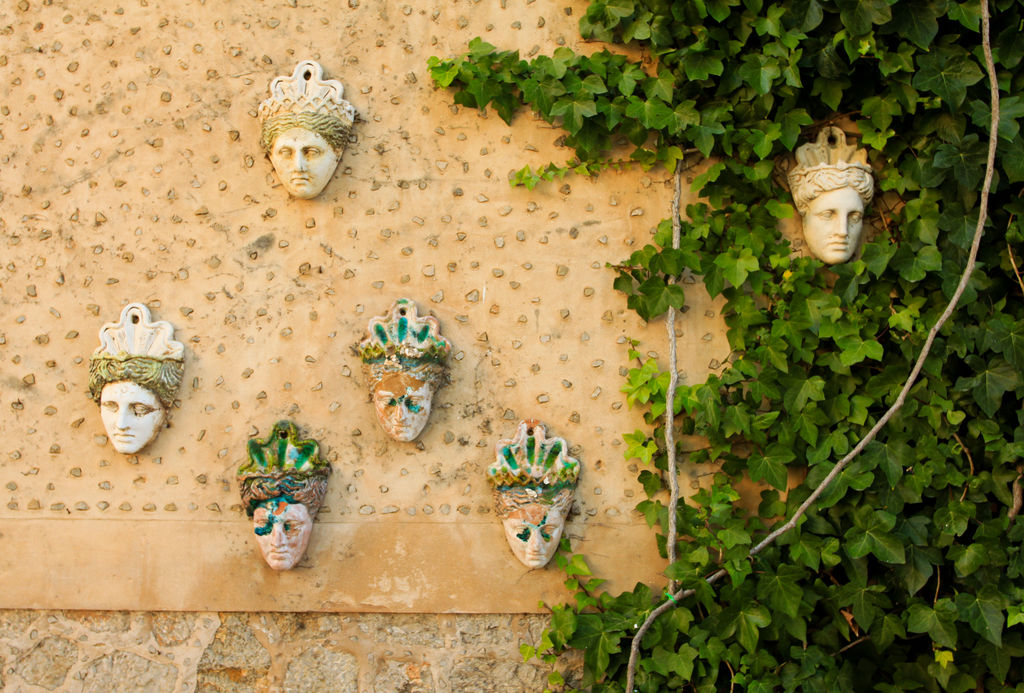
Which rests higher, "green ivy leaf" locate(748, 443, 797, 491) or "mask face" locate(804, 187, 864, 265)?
"mask face" locate(804, 187, 864, 265)

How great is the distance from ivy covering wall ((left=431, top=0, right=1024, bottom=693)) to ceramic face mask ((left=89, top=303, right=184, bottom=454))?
1308 mm

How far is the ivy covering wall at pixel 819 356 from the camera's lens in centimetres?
354

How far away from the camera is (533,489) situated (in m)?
3.61

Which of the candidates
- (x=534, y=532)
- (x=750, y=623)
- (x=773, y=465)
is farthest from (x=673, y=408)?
(x=750, y=623)

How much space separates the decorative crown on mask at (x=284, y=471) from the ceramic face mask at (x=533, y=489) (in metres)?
0.58

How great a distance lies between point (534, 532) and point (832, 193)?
5.02 feet

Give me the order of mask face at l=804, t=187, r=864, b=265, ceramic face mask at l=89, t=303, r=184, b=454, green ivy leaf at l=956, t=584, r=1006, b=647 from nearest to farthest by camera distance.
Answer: green ivy leaf at l=956, t=584, r=1006, b=647, ceramic face mask at l=89, t=303, r=184, b=454, mask face at l=804, t=187, r=864, b=265

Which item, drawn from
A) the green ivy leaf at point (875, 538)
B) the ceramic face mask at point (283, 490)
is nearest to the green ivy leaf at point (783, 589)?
the green ivy leaf at point (875, 538)

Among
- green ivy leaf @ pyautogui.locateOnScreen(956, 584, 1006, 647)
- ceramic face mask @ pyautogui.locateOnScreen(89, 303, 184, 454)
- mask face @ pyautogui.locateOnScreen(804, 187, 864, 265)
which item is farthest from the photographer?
mask face @ pyautogui.locateOnScreen(804, 187, 864, 265)

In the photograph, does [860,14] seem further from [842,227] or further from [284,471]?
[284,471]

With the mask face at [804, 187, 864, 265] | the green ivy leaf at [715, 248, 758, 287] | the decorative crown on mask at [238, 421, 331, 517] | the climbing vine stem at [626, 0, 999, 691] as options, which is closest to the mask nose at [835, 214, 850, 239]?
the mask face at [804, 187, 864, 265]

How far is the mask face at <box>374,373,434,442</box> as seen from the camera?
3557mm

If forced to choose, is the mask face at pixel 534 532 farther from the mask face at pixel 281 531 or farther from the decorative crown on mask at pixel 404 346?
the mask face at pixel 281 531

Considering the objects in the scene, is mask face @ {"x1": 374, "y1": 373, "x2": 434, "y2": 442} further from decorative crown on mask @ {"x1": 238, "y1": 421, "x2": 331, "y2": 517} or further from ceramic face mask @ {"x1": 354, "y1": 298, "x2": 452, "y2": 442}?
decorative crown on mask @ {"x1": 238, "y1": 421, "x2": 331, "y2": 517}
